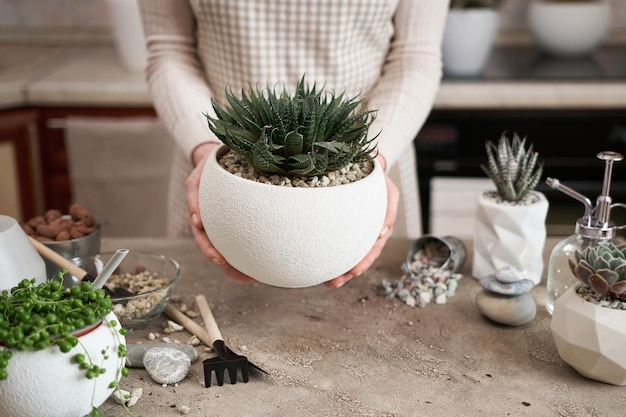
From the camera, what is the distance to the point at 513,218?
1180 millimetres

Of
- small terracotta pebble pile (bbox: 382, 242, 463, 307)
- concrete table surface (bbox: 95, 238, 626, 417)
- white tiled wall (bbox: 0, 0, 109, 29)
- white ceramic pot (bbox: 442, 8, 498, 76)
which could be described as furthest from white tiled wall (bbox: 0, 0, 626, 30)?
small terracotta pebble pile (bbox: 382, 242, 463, 307)

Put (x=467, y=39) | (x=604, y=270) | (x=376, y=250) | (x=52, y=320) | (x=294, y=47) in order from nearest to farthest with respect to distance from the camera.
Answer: (x=52, y=320) < (x=604, y=270) < (x=376, y=250) < (x=294, y=47) < (x=467, y=39)

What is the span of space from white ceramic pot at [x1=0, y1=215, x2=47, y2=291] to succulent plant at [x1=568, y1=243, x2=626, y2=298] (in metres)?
0.73

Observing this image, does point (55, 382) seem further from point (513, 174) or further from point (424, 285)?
point (513, 174)

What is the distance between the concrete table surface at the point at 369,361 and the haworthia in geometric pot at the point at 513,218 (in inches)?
2.3

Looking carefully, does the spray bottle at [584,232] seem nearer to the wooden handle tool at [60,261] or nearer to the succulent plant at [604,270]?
the succulent plant at [604,270]

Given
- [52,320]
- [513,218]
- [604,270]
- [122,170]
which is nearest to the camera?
[52,320]

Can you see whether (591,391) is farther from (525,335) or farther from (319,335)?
(319,335)

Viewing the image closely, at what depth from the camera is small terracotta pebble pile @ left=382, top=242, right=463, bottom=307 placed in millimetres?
1170

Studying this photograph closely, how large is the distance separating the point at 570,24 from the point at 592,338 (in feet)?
6.32

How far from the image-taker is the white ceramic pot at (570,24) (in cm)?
257

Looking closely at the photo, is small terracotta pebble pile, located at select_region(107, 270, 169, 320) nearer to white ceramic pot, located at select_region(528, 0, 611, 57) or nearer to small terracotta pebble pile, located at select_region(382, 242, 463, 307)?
small terracotta pebble pile, located at select_region(382, 242, 463, 307)

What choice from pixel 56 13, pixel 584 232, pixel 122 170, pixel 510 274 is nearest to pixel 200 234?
pixel 510 274

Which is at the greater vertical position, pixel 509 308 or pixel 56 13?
pixel 56 13
